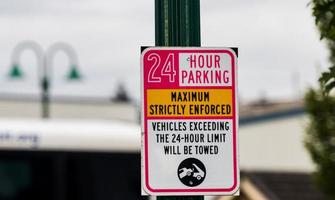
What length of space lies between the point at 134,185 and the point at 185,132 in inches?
468

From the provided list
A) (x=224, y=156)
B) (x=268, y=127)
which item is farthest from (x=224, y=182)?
(x=268, y=127)

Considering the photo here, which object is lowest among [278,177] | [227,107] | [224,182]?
[278,177]

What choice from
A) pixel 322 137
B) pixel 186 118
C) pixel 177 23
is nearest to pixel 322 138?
pixel 322 137

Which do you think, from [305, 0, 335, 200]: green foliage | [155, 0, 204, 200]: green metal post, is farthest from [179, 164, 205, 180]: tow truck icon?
[305, 0, 335, 200]: green foliage

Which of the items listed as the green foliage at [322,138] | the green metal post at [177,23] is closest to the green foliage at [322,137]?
the green foliage at [322,138]

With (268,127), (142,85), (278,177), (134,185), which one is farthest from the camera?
(268,127)

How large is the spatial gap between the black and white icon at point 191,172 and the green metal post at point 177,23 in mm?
608

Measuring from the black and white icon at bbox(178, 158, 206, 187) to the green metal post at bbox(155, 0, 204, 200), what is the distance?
61 cm

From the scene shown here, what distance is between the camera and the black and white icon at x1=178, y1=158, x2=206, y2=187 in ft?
17.1

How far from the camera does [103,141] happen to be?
17328mm

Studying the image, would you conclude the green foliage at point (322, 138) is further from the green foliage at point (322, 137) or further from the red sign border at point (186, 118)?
the red sign border at point (186, 118)

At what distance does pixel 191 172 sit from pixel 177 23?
30.3 inches

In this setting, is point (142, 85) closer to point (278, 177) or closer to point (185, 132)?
point (185, 132)

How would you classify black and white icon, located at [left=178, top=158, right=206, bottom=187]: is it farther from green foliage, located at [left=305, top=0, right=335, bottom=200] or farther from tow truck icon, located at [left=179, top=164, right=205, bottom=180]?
green foliage, located at [left=305, top=0, right=335, bottom=200]
